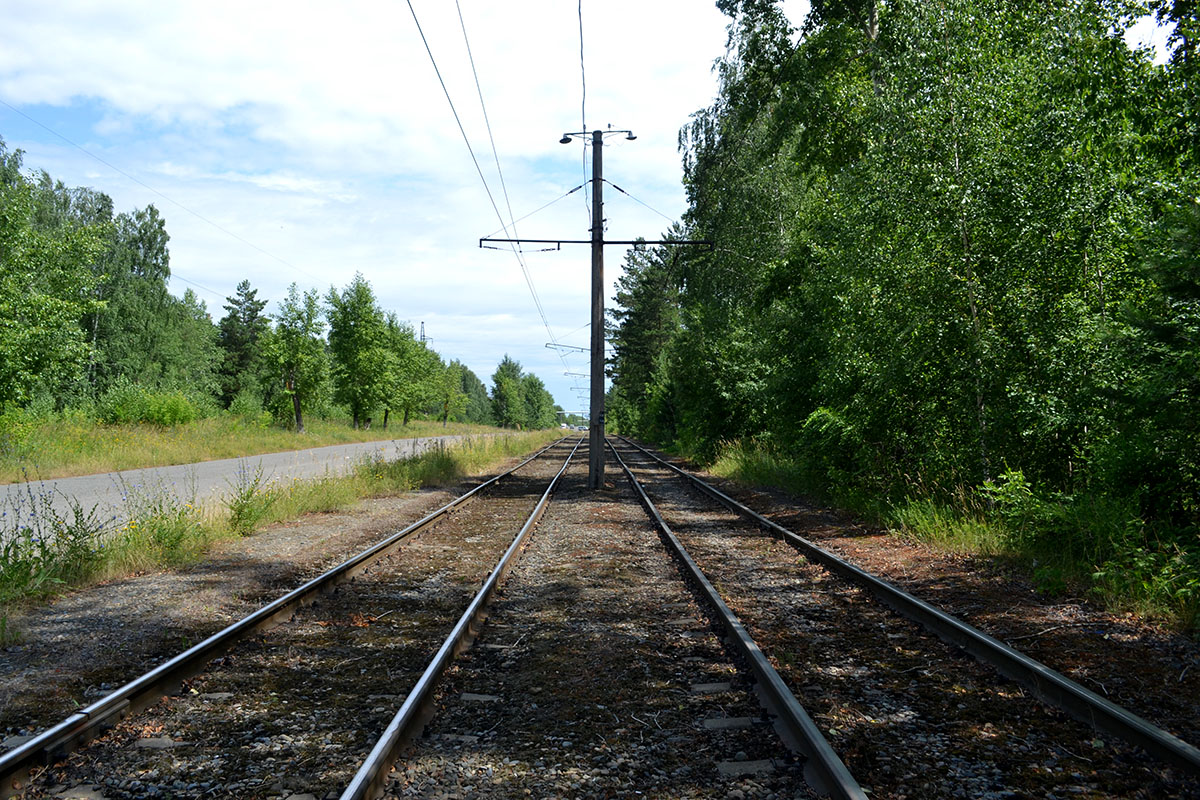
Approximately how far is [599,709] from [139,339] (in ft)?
176

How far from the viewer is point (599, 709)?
4375 mm

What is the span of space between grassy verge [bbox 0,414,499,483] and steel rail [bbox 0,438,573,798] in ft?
28.8

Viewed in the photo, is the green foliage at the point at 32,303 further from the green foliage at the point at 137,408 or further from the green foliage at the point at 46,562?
the green foliage at the point at 137,408

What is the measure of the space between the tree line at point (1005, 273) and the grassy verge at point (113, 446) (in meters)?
14.2

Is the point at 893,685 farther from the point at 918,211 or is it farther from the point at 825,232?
the point at 825,232

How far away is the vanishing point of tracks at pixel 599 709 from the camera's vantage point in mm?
3387

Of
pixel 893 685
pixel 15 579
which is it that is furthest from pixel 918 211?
pixel 15 579

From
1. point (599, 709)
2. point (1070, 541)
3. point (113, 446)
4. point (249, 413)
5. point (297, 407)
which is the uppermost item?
point (297, 407)

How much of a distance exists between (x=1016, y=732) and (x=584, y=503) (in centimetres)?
1203

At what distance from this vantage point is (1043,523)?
8.23 m

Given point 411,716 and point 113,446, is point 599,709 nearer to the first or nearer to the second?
point 411,716

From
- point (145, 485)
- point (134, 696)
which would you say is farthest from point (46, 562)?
point (145, 485)

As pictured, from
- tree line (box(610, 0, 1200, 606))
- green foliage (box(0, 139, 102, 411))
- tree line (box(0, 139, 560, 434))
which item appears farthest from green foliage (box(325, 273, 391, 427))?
tree line (box(610, 0, 1200, 606))

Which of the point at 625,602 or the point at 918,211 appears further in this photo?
the point at 918,211
